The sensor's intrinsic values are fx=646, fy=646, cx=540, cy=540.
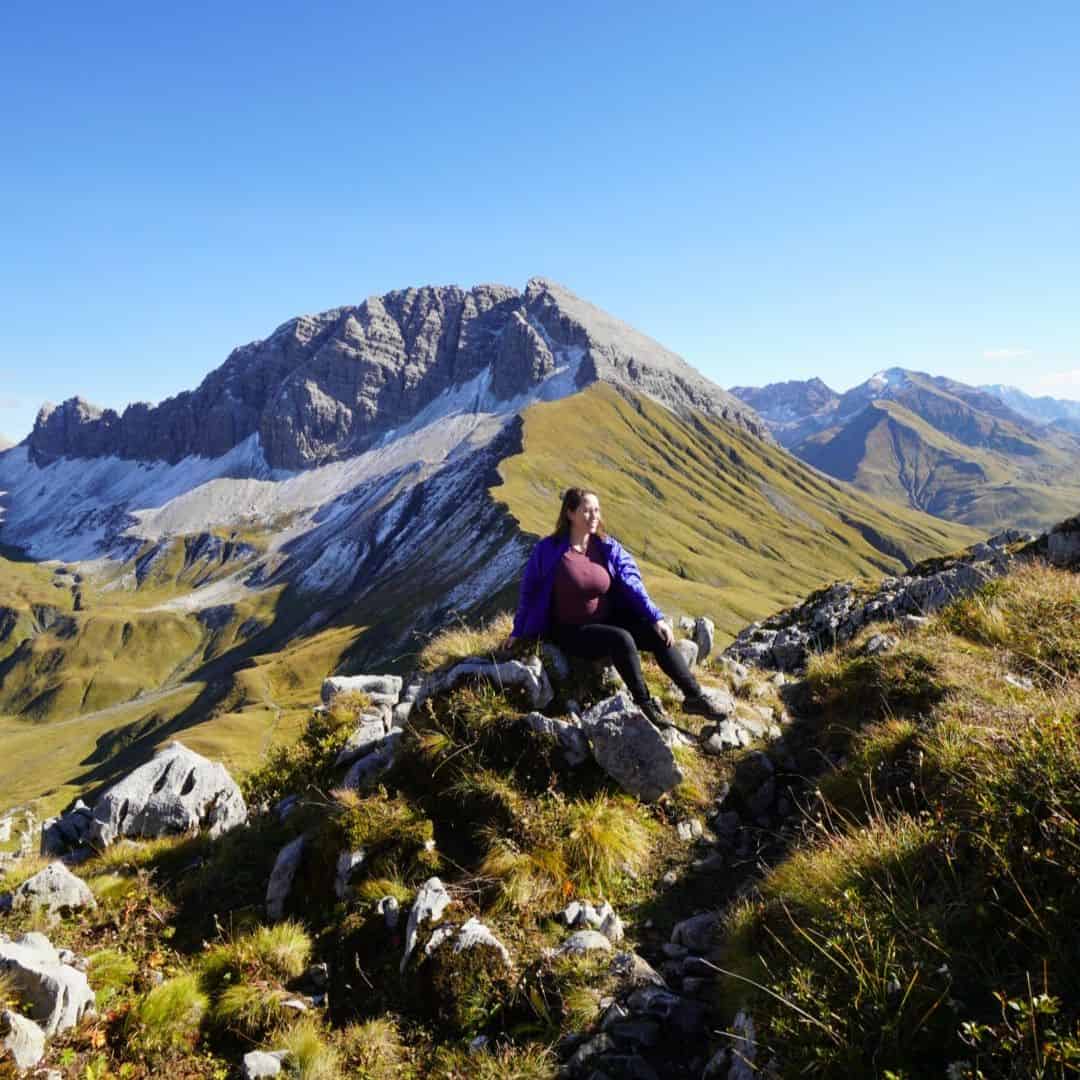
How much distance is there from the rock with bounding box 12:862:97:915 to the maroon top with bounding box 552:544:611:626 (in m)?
7.96

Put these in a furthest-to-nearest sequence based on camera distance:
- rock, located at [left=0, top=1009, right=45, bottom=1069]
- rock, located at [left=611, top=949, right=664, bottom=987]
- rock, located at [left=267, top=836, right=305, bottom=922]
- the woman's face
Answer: the woman's face → rock, located at [left=267, top=836, right=305, bottom=922] → rock, located at [left=611, top=949, right=664, bottom=987] → rock, located at [left=0, top=1009, right=45, bottom=1069]

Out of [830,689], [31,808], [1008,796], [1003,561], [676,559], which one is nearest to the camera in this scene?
[1008,796]

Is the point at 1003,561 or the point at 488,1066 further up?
the point at 1003,561

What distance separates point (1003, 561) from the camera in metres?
17.5

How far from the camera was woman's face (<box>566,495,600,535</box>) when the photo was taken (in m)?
11.2

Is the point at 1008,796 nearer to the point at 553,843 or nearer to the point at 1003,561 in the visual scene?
the point at 553,843

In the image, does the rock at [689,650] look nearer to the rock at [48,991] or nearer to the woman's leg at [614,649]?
the woman's leg at [614,649]

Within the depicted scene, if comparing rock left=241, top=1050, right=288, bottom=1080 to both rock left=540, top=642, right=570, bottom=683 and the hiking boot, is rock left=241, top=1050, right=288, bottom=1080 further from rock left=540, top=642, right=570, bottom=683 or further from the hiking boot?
the hiking boot

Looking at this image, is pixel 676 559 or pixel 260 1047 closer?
pixel 260 1047

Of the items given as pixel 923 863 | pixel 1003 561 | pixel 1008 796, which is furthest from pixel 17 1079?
pixel 1003 561

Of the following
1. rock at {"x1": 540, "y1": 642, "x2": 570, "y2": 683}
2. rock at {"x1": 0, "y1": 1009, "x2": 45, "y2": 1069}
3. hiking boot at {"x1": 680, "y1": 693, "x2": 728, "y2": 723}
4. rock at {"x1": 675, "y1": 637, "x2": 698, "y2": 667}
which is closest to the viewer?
rock at {"x1": 0, "y1": 1009, "x2": 45, "y2": 1069}

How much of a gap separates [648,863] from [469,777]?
259cm

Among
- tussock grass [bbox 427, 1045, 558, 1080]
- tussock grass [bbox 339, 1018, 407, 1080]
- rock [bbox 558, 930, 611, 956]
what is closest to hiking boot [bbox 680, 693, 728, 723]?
rock [bbox 558, 930, 611, 956]

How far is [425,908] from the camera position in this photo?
284 inches
